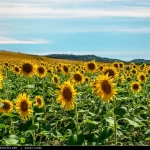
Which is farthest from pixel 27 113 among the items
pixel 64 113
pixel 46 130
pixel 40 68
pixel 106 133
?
pixel 40 68

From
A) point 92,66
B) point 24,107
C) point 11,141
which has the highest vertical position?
point 92,66

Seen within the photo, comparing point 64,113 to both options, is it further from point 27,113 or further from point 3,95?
point 27,113

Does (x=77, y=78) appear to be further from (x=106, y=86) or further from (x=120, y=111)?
(x=120, y=111)

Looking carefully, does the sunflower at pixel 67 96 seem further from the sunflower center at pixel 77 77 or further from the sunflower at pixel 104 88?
the sunflower center at pixel 77 77

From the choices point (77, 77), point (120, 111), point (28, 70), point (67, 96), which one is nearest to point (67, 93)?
point (67, 96)

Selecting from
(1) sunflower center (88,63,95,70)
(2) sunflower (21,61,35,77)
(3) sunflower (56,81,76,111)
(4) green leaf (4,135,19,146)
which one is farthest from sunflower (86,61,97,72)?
(4) green leaf (4,135,19,146)

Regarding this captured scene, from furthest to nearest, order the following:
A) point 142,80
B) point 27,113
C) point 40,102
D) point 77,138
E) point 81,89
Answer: point 142,80 → point 81,89 → point 40,102 → point 27,113 → point 77,138

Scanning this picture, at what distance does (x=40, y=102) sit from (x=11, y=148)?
629cm

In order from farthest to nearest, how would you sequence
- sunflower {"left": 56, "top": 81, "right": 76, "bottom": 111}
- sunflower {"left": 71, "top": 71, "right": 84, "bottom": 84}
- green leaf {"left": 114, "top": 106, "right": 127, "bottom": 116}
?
sunflower {"left": 71, "top": 71, "right": 84, "bottom": 84} < sunflower {"left": 56, "top": 81, "right": 76, "bottom": 111} < green leaf {"left": 114, "top": 106, "right": 127, "bottom": 116}

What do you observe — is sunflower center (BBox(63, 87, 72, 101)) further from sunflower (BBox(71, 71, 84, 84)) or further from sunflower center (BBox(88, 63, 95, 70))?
sunflower center (BBox(88, 63, 95, 70))

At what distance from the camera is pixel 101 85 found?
625 cm

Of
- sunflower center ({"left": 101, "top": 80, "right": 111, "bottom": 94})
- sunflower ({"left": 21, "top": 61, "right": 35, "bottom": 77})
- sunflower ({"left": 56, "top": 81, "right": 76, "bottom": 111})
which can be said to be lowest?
sunflower ({"left": 56, "top": 81, "right": 76, "bottom": 111})

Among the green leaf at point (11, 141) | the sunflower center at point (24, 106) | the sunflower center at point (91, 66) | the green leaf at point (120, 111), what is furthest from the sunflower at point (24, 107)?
the sunflower center at point (91, 66)

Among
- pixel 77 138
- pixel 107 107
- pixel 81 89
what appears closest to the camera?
pixel 77 138
